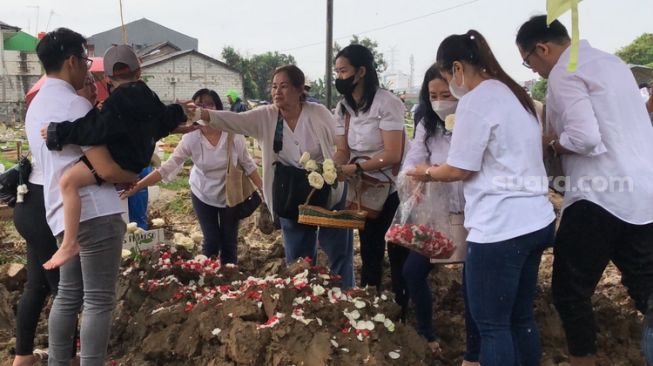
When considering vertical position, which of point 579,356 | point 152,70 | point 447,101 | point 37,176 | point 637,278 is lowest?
point 579,356

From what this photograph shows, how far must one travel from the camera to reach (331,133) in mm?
3660

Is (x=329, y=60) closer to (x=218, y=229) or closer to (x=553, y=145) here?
(x=218, y=229)

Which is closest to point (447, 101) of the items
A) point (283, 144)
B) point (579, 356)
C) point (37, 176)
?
point (283, 144)

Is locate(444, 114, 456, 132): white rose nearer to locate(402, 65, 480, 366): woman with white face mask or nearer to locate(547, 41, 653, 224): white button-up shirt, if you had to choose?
locate(402, 65, 480, 366): woman with white face mask

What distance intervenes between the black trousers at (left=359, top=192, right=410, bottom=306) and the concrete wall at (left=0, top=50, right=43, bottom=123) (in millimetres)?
26460

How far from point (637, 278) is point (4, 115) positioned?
31181mm

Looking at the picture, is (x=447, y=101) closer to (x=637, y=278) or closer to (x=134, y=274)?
(x=637, y=278)

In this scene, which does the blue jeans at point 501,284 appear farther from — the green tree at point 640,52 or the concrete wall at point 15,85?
the concrete wall at point 15,85

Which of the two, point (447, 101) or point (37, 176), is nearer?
point (37, 176)

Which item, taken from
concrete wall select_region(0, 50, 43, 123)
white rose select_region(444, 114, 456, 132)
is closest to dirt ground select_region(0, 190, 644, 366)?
white rose select_region(444, 114, 456, 132)

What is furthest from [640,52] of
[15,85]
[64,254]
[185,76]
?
[15,85]

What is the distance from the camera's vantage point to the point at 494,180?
219 cm

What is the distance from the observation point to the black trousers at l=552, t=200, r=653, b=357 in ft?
7.77

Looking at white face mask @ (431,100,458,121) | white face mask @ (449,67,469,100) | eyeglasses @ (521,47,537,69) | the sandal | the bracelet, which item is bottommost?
the sandal
